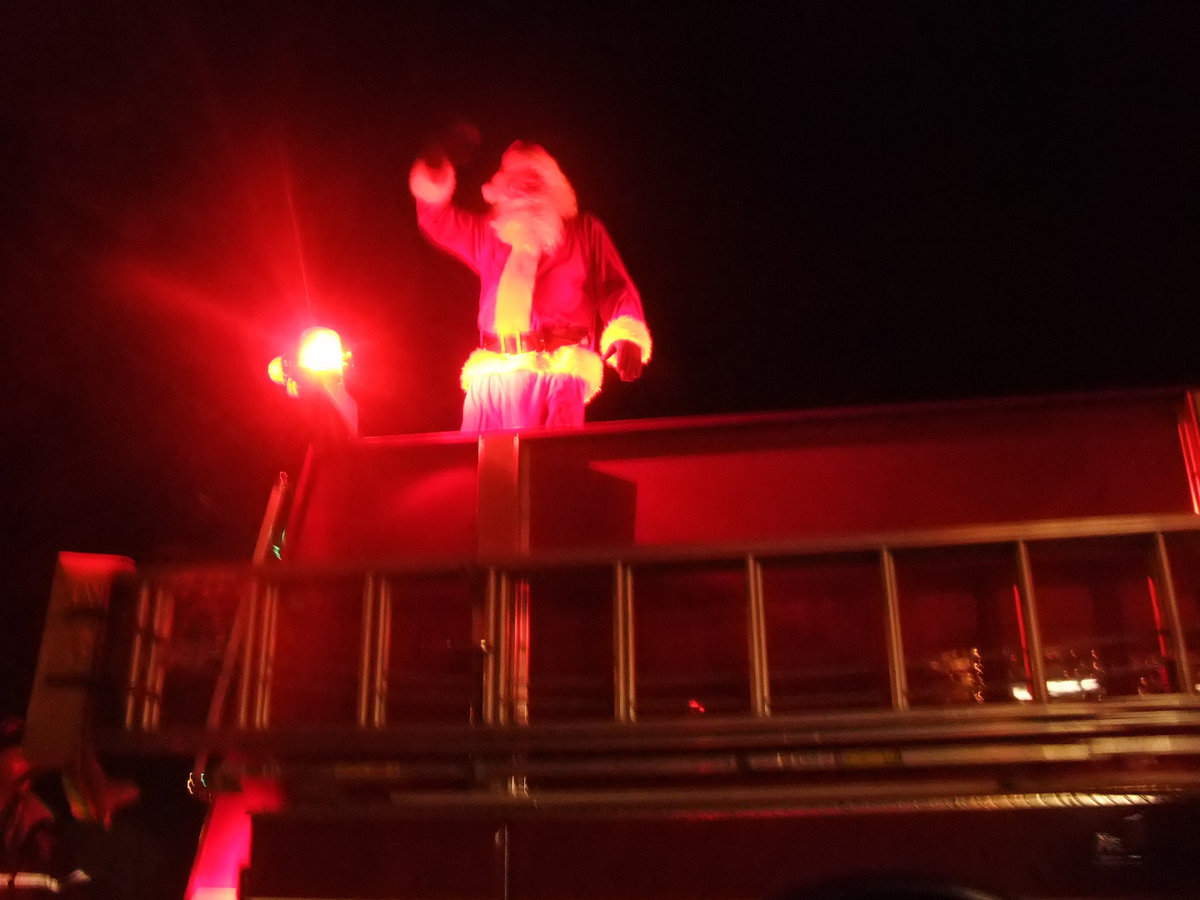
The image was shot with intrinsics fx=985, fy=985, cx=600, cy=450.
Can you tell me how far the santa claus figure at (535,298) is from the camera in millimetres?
4504

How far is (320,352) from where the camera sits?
351 centimetres

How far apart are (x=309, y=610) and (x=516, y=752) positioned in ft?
2.70

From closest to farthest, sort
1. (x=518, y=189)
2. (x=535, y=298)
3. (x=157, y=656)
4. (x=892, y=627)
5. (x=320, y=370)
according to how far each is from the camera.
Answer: (x=892, y=627) < (x=157, y=656) < (x=320, y=370) < (x=535, y=298) < (x=518, y=189)

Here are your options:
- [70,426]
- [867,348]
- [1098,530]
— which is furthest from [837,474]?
[70,426]

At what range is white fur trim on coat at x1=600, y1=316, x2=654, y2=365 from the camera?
4484mm

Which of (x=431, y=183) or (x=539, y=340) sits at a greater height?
(x=431, y=183)

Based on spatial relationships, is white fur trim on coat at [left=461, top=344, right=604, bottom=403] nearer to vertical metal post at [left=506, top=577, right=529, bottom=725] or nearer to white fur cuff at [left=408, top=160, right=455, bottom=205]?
white fur cuff at [left=408, top=160, right=455, bottom=205]

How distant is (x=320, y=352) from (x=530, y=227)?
154 centimetres

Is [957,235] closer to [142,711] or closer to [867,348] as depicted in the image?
[867,348]

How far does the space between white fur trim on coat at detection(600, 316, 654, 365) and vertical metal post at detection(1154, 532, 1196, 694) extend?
8.00 feet

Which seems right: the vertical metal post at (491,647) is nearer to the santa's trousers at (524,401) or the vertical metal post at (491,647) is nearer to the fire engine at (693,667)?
the fire engine at (693,667)

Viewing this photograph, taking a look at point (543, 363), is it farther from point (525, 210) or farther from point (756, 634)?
point (756, 634)

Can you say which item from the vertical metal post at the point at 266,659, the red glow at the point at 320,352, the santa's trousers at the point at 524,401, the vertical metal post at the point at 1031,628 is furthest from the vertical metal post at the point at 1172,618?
the red glow at the point at 320,352

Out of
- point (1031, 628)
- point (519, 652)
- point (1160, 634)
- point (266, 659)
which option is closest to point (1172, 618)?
point (1160, 634)
